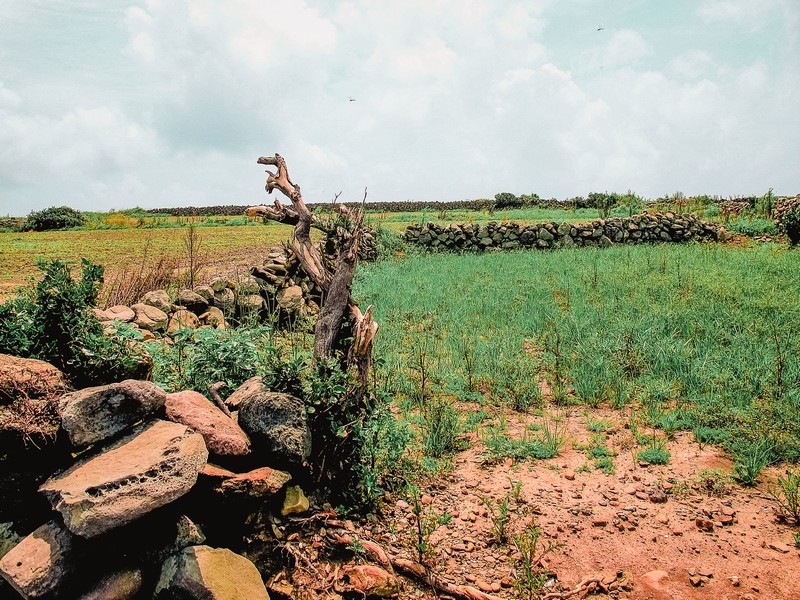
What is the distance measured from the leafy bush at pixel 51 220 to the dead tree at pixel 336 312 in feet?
108

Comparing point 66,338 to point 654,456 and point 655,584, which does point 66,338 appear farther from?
point 654,456

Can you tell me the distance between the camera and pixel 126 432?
10.1ft

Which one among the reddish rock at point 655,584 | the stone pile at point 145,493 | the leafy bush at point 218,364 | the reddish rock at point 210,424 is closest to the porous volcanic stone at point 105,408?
the stone pile at point 145,493

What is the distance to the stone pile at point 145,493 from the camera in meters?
2.60

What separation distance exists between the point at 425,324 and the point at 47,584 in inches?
268

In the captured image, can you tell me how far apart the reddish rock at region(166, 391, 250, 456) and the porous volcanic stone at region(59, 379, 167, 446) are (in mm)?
208

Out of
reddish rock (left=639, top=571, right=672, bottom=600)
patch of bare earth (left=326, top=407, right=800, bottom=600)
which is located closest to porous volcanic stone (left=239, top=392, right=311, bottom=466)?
patch of bare earth (left=326, top=407, right=800, bottom=600)

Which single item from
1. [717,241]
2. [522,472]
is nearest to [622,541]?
[522,472]

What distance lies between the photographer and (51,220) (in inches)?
1266

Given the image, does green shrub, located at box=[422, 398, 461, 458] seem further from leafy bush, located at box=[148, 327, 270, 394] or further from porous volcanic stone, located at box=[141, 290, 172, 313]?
porous volcanic stone, located at box=[141, 290, 172, 313]

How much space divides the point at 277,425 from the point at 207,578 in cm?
92

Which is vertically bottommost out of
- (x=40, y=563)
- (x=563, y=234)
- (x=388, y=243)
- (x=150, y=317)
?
(x=40, y=563)

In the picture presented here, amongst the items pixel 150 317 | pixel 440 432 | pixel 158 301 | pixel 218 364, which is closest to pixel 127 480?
pixel 218 364

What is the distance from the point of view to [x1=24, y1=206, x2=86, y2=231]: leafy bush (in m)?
31.6
